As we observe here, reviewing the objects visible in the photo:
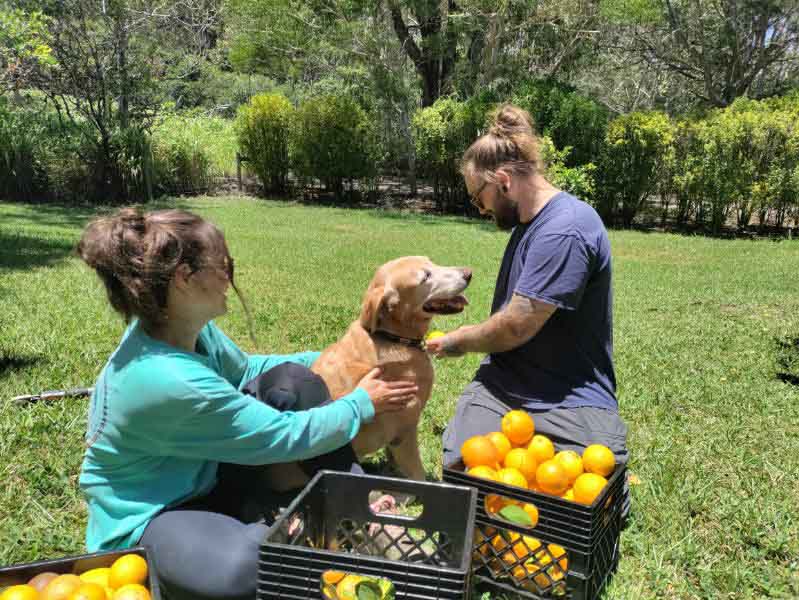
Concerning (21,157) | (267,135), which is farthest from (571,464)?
(267,135)

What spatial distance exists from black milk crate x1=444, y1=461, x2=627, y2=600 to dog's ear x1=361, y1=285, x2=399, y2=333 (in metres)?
0.95

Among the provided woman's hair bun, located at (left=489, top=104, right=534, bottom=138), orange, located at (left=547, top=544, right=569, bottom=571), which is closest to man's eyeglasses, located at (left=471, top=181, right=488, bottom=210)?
woman's hair bun, located at (left=489, top=104, right=534, bottom=138)

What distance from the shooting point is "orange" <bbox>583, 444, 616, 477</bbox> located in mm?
2623

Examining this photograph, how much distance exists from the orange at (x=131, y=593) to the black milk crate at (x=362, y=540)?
335mm

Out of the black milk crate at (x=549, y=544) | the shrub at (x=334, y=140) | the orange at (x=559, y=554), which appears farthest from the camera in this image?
the shrub at (x=334, y=140)

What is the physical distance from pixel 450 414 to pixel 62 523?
8.27ft

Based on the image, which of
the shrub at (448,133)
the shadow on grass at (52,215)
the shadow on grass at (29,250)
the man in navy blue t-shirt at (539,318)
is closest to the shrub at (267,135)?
the shrub at (448,133)

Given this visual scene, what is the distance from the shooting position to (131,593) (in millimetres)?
1830

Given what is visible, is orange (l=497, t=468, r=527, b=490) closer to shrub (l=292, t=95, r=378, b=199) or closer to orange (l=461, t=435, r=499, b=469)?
orange (l=461, t=435, r=499, b=469)

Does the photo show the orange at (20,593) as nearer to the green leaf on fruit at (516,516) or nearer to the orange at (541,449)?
the green leaf on fruit at (516,516)

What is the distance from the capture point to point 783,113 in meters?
14.9

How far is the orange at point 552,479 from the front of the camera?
259cm

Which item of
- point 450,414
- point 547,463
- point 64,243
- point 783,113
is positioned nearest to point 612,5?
point 783,113

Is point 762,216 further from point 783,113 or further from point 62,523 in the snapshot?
point 62,523
